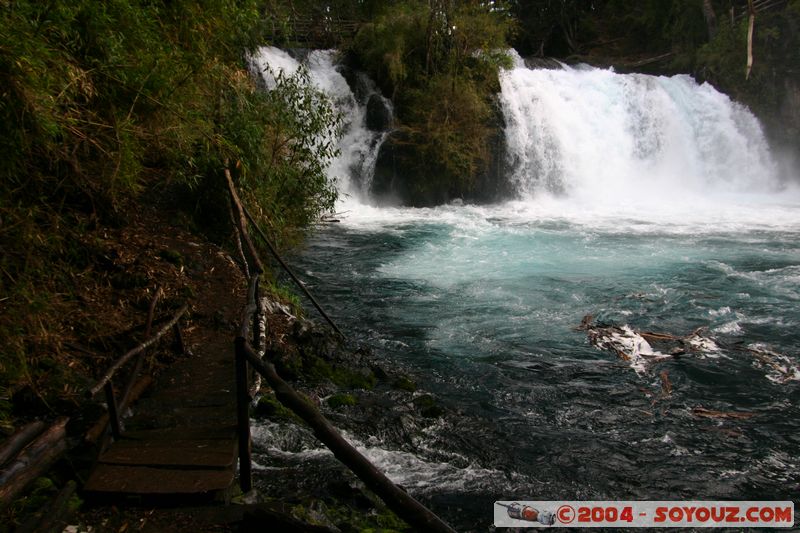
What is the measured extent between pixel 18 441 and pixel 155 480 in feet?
2.24

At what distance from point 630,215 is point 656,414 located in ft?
40.7

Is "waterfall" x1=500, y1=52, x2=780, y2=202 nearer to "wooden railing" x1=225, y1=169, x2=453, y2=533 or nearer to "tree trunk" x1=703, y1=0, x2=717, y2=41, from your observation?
"tree trunk" x1=703, y1=0, x2=717, y2=41

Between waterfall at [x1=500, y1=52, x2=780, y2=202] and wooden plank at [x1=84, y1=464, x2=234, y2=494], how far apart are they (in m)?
16.8

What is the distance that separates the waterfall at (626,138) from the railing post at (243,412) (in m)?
16.7

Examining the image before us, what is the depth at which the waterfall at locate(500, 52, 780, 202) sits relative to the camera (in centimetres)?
1902

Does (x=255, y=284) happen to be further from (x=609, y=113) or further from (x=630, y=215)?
(x=609, y=113)

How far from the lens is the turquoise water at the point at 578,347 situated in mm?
4949

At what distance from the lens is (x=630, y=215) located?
56.3ft

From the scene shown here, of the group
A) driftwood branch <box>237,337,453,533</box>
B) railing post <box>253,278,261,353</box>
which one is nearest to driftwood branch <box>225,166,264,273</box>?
railing post <box>253,278,261,353</box>

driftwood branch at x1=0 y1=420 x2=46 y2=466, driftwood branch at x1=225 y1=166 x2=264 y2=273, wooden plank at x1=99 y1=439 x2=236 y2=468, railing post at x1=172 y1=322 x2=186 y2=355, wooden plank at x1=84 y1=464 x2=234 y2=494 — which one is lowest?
wooden plank at x1=84 y1=464 x2=234 y2=494

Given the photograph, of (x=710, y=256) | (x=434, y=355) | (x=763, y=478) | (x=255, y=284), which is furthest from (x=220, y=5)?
(x=710, y=256)

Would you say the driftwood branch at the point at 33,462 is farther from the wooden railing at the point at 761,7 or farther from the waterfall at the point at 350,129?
the wooden railing at the point at 761,7

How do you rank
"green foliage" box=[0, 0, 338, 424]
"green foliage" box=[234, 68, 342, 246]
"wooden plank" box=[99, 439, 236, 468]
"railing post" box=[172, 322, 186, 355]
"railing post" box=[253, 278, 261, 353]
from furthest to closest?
"green foliage" box=[234, 68, 342, 246]
"railing post" box=[172, 322, 186, 355]
"railing post" box=[253, 278, 261, 353]
"green foliage" box=[0, 0, 338, 424]
"wooden plank" box=[99, 439, 236, 468]

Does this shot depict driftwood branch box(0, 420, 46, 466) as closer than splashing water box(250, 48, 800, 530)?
Yes
